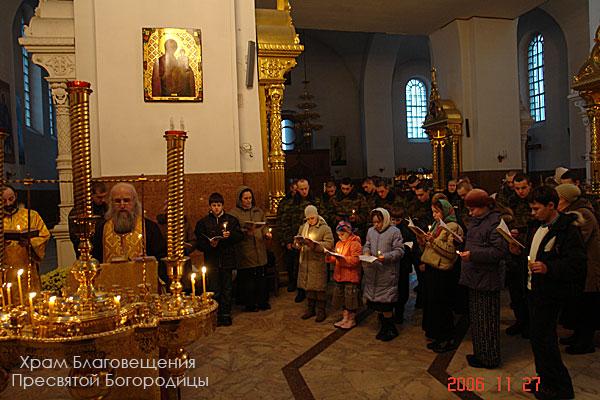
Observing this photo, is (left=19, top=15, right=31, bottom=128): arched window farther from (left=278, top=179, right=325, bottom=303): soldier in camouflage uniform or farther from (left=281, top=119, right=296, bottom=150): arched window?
(left=278, top=179, right=325, bottom=303): soldier in camouflage uniform

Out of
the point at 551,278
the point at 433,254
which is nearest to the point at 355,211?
the point at 433,254

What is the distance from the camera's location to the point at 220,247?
255 inches

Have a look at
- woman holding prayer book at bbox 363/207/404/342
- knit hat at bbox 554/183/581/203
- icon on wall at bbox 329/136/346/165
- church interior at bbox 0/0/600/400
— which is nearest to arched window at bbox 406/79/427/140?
icon on wall at bbox 329/136/346/165

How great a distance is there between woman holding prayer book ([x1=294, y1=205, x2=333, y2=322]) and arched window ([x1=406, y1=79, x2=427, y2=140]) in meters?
20.6

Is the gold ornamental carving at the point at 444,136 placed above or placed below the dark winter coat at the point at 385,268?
above

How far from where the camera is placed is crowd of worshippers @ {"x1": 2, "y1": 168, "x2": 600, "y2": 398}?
3799 millimetres

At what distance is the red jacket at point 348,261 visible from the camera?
19.3 ft

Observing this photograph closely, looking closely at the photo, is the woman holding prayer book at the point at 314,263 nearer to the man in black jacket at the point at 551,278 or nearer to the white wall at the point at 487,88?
the man in black jacket at the point at 551,278

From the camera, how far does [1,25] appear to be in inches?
601

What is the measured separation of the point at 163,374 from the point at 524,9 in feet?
43.8

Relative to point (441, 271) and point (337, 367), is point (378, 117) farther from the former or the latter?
point (337, 367)

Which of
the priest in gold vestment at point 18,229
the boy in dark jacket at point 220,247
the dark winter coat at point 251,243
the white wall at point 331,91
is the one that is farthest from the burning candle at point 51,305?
the white wall at point 331,91

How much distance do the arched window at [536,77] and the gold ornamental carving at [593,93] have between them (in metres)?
13.4

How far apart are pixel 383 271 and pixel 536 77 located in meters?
19.4
